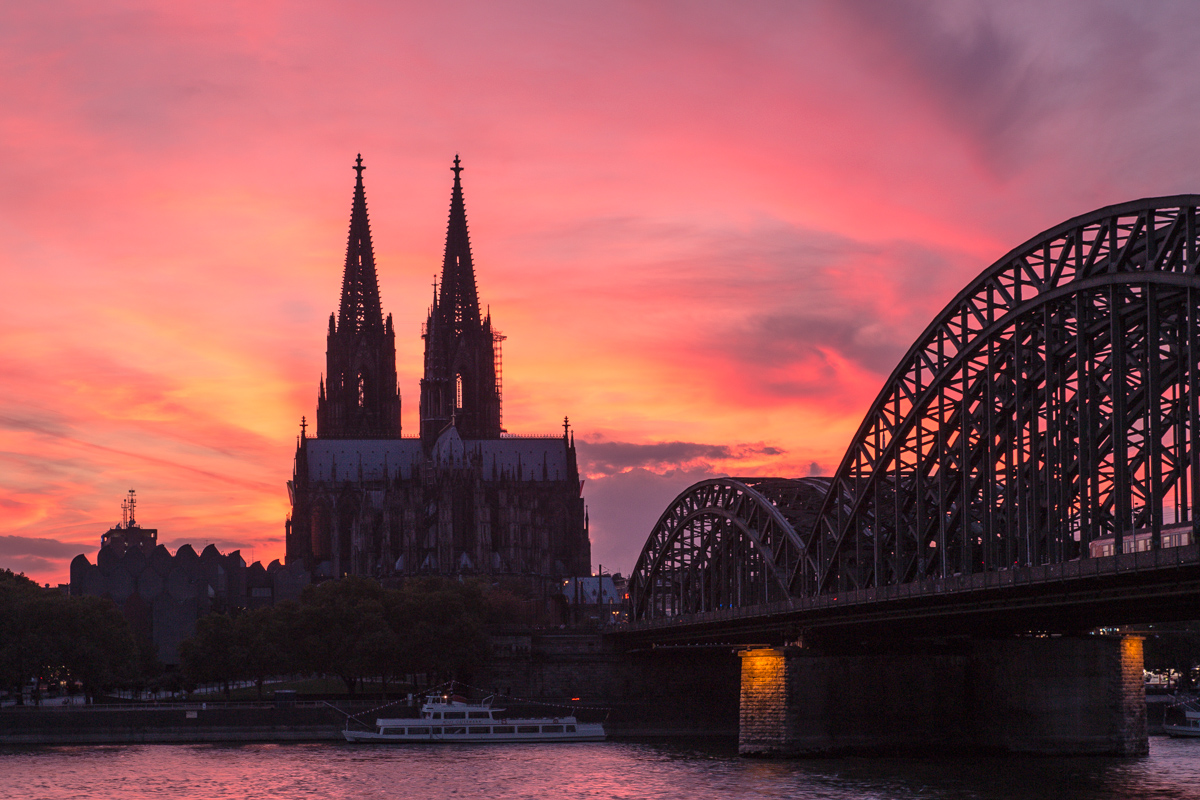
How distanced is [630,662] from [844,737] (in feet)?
145

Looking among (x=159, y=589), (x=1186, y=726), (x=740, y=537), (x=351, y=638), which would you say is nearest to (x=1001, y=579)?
(x=740, y=537)

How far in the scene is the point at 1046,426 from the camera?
230 feet

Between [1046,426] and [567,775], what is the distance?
1277 inches

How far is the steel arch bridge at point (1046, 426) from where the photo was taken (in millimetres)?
60281

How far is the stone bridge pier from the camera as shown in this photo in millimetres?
83375

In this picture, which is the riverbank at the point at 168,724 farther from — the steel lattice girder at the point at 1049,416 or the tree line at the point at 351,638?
the steel lattice girder at the point at 1049,416

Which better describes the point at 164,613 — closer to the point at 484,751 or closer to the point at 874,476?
the point at 484,751

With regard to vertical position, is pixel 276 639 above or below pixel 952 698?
above

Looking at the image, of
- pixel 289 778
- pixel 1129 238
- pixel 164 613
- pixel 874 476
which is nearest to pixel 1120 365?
pixel 1129 238

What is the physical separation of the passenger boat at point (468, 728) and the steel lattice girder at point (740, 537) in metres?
12.6

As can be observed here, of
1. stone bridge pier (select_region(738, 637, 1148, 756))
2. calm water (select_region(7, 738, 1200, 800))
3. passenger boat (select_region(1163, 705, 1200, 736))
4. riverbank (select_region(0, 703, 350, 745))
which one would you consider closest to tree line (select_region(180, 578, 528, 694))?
riverbank (select_region(0, 703, 350, 745))

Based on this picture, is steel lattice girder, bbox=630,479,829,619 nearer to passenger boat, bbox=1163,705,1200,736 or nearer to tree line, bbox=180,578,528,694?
tree line, bbox=180,578,528,694

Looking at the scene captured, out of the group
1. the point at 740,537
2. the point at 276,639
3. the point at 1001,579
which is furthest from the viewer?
the point at 276,639

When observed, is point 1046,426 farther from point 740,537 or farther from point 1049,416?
point 740,537
